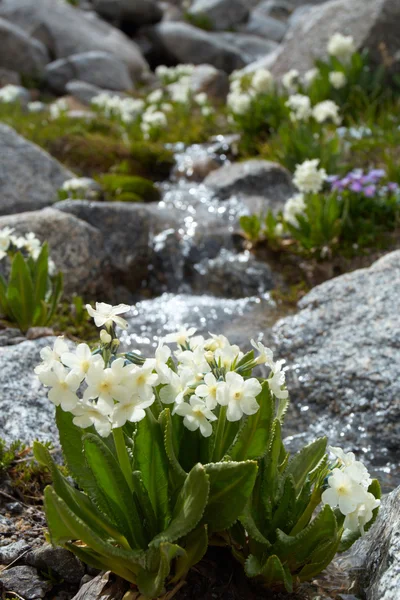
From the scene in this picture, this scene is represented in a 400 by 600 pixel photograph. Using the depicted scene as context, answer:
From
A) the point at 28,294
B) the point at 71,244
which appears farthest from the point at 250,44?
the point at 28,294

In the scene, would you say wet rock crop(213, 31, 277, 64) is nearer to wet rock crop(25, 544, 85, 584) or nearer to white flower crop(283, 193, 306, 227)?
white flower crop(283, 193, 306, 227)

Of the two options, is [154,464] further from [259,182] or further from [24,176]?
[259,182]

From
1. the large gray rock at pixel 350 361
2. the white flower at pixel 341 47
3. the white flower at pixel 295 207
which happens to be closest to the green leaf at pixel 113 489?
the large gray rock at pixel 350 361

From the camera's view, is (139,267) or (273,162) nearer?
(139,267)

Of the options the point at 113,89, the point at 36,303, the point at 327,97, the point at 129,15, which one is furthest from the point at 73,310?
the point at 129,15

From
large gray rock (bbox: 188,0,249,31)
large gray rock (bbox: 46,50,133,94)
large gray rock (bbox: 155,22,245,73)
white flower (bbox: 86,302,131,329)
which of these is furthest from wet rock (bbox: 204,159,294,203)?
large gray rock (bbox: 188,0,249,31)

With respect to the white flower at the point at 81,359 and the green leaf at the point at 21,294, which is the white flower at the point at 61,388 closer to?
the white flower at the point at 81,359

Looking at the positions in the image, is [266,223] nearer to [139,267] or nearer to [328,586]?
[139,267]
